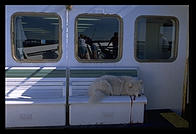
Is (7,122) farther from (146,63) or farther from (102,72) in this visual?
(146,63)

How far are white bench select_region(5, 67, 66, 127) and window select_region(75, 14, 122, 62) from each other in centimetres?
58

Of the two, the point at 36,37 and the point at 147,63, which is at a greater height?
the point at 36,37

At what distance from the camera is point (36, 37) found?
10.6ft

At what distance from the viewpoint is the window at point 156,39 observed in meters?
3.48

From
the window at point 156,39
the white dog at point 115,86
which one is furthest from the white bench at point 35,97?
the window at point 156,39

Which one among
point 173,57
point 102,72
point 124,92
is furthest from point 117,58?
point 173,57

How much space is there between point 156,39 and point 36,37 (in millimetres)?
2247

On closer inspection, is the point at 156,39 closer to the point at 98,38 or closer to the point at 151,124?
the point at 98,38

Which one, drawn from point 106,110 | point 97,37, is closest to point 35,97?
point 106,110

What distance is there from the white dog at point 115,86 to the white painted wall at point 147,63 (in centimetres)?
→ 41

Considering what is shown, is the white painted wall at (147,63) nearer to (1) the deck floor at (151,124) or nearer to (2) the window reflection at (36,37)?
(2) the window reflection at (36,37)

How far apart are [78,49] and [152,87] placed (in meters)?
1.60

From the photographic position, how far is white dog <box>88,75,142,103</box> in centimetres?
303

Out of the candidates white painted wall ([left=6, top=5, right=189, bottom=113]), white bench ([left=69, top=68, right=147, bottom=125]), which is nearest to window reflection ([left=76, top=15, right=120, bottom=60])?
white painted wall ([left=6, top=5, right=189, bottom=113])
